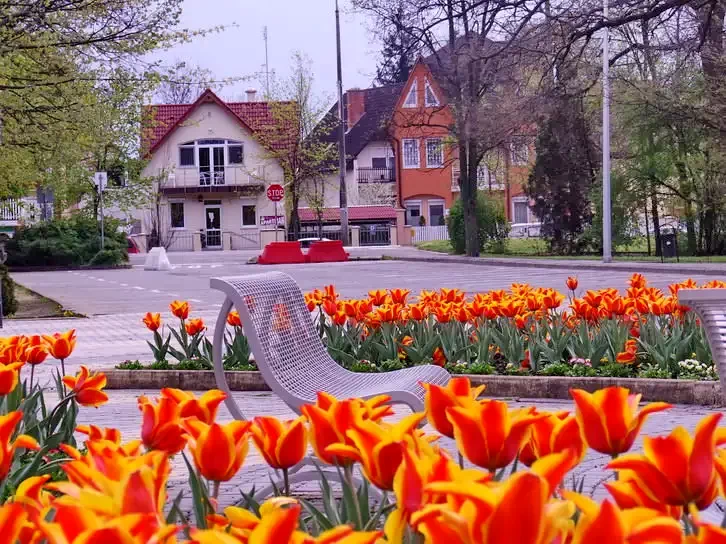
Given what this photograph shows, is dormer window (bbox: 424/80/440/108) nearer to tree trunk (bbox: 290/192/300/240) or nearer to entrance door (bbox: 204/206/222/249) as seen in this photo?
tree trunk (bbox: 290/192/300/240)

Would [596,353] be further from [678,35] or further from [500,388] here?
[678,35]

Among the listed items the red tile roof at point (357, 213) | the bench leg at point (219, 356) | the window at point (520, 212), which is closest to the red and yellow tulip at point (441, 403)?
the bench leg at point (219, 356)

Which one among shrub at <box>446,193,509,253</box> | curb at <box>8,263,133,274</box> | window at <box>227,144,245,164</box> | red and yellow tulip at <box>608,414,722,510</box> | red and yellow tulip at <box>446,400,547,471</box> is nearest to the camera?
red and yellow tulip at <box>608,414,722,510</box>

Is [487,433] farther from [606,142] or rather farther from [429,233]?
[429,233]

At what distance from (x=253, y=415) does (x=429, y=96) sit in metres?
64.0

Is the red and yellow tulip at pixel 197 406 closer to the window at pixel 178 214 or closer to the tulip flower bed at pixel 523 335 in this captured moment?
the tulip flower bed at pixel 523 335

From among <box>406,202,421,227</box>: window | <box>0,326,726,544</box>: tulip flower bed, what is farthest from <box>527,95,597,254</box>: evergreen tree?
<box>0,326,726,544</box>: tulip flower bed

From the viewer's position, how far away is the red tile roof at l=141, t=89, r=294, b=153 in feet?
214

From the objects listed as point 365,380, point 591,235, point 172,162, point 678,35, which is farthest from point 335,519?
point 172,162

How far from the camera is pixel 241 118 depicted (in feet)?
224

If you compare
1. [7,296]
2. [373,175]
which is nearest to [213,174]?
[373,175]

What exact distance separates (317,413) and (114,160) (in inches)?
2066

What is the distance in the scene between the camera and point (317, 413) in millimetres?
2041

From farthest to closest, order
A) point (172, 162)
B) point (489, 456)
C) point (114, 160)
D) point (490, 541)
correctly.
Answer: point (172, 162)
point (114, 160)
point (489, 456)
point (490, 541)
